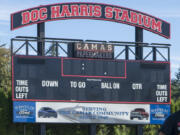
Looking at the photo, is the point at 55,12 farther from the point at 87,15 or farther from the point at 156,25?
the point at 156,25

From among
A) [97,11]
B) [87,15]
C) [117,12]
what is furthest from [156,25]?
[87,15]

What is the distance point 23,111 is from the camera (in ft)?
74.3

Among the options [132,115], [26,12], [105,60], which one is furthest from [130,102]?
[26,12]

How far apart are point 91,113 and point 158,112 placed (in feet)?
11.6

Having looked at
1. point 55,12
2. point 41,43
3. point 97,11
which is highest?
point 97,11

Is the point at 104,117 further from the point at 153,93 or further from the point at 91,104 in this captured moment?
the point at 153,93

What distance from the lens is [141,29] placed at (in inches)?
1032

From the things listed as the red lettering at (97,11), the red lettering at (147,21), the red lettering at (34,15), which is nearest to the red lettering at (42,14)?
the red lettering at (34,15)

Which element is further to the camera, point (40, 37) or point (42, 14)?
point (42, 14)

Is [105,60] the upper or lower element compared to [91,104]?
upper

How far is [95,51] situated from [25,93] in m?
3.89

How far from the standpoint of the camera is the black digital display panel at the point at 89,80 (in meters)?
22.2

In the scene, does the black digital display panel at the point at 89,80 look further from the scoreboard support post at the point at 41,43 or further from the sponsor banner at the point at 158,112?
the scoreboard support post at the point at 41,43

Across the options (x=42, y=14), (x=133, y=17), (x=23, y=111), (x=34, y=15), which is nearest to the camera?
(x=23, y=111)
